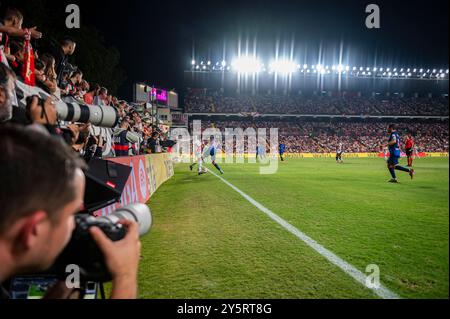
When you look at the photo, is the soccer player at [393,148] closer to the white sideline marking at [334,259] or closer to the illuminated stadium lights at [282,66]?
the white sideline marking at [334,259]

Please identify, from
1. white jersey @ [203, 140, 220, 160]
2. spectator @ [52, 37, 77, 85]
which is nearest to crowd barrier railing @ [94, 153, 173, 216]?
spectator @ [52, 37, 77, 85]

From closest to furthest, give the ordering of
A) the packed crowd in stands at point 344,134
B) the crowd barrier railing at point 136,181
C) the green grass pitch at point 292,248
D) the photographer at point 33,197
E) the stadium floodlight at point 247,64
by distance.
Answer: the photographer at point 33,197 → the green grass pitch at point 292,248 → the crowd barrier railing at point 136,181 → the packed crowd in stands at point 344,134 → the stadium floodlight at point 247,64

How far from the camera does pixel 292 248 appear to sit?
12.5ft

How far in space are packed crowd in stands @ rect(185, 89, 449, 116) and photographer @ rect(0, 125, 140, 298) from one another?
2056 inches

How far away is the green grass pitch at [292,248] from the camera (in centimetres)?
272

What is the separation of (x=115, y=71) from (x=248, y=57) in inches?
862

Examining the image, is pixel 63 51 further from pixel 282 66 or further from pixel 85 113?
pixel 282 66

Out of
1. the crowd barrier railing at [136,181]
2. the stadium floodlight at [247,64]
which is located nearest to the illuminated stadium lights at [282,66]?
the stadium floodlight at [247,64]

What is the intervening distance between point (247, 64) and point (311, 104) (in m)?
15.2

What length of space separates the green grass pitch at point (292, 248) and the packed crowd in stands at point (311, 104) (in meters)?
47.4

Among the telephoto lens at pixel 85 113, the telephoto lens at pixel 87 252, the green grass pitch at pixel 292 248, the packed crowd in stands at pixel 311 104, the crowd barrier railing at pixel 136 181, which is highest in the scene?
the packed crowd in stands at pixel 311 104

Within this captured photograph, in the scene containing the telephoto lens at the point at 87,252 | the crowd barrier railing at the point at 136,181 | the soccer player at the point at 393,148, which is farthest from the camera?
the soccer player at the point at 393,148

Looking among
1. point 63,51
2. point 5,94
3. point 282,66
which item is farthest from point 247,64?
point 5,94
